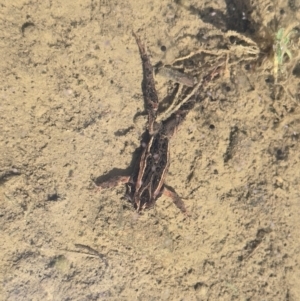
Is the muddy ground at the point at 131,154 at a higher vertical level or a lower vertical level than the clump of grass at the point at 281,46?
lower

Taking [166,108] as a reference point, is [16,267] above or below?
below

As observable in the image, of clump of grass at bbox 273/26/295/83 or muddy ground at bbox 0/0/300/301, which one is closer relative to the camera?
muddy ground at bbox 0/0/300/301

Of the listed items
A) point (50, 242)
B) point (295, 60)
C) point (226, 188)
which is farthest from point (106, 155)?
point (295, 60)

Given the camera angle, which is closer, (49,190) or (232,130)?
(49,190)

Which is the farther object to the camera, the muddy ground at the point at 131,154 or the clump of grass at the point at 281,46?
the clump of grass at the point at 281,46

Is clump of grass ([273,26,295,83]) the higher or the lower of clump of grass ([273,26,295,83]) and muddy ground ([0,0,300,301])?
the higher

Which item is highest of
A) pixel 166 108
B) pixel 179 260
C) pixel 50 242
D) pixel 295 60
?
pixel 295 60

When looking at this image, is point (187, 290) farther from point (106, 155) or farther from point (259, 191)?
point (106, 155)

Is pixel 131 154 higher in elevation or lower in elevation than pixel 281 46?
lower
